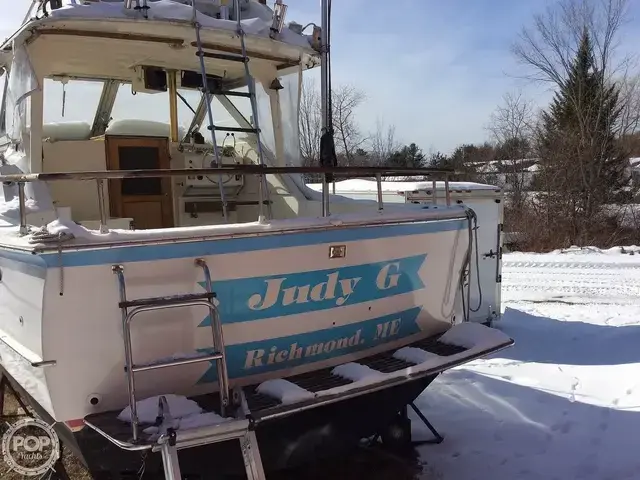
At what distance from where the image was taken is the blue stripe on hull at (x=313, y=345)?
3.06 metres

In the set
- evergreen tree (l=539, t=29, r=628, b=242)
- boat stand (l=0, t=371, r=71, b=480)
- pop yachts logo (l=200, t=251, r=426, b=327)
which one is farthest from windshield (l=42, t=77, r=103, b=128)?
evergreen tree (l=539, t=29, r=628, b=242)

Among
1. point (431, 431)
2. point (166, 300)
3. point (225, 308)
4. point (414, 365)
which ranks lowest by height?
point (431, 431)

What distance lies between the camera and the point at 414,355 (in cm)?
345

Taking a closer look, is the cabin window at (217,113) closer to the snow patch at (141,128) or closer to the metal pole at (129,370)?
the snow patch at (141,128)

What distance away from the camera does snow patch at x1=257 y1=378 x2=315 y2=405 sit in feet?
9.12

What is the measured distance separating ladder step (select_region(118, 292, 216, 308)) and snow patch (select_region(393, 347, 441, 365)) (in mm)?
1257

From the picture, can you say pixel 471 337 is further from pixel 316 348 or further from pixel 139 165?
pixel 139 165

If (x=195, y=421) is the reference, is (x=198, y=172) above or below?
above

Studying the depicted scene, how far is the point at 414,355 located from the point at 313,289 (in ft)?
2.37

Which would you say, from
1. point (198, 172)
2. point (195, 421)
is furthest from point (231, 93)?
point (195, 421)

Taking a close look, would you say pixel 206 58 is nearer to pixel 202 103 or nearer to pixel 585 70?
pixel 202 103

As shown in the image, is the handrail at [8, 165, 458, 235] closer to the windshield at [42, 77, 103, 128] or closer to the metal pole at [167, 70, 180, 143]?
the windshield at [42, 77, 103, 128]

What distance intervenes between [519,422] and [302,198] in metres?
2.38

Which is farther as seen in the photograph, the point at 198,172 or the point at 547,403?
the point at 547,403
